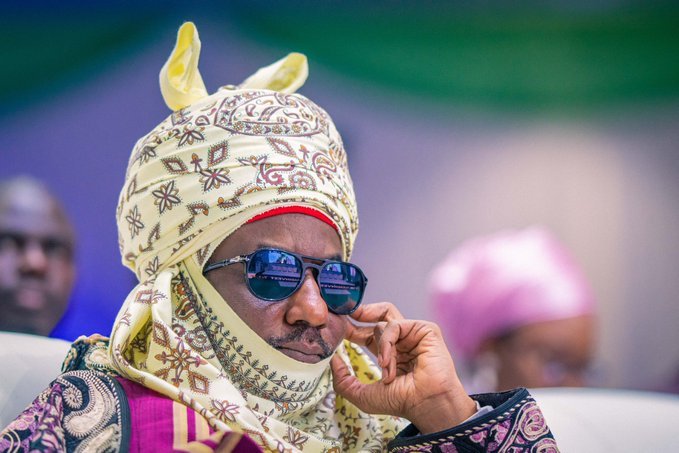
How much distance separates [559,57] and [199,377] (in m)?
4.71

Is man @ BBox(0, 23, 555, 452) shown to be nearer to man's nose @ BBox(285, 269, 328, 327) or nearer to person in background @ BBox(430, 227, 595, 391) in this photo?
man's nose @ BBox(285, 269, 328, 327)

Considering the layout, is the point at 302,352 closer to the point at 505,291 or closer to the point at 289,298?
the point at 289,298

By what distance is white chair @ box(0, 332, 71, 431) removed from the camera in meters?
2.21

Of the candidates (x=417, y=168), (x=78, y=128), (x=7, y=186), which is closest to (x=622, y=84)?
(x=417, y=168)

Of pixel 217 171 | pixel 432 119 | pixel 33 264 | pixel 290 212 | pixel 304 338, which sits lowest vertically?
pixel 304 338

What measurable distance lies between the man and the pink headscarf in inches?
79.5

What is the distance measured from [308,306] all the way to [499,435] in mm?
598

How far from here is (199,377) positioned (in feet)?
6.72

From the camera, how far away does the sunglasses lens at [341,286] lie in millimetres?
2234

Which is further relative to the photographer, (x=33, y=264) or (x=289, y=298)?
(x=33, y=264)

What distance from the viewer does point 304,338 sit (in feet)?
7.14

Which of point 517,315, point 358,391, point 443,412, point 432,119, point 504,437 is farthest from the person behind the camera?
point 432,119

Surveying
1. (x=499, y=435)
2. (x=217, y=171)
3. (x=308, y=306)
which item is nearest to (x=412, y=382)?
(x=499, y=435)

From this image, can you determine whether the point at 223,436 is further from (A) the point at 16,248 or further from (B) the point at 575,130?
(B) the point at 575,130
